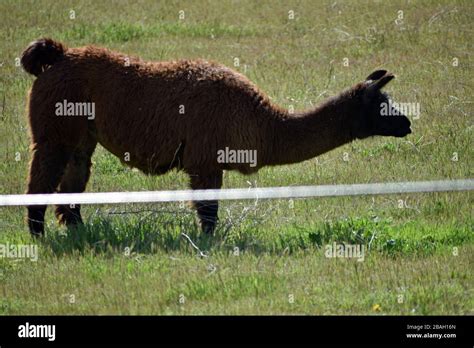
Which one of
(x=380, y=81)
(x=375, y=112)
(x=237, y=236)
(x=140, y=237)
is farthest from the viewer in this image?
(x=375, y=112)

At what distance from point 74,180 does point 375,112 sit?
3180 mm

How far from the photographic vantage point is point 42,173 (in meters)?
10.8

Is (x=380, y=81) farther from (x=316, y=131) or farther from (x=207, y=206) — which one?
(x=207, y=206)

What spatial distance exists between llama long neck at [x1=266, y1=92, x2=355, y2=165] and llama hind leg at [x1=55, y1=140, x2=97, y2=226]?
192 centimetres

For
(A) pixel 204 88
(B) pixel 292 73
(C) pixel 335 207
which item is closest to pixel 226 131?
(A) pixel 204 88

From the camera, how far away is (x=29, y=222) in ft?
35.6

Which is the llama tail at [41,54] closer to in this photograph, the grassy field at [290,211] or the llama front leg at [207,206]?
the grassy field at [290,211]

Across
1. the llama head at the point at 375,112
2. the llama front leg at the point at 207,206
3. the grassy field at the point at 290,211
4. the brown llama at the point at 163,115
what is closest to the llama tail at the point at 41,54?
the brown llama at the point at 163,115

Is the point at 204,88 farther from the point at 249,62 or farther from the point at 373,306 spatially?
the point at 249,62

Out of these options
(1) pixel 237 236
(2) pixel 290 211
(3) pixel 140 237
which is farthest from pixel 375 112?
(3) pixel 140 237

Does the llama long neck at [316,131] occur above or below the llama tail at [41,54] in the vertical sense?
below

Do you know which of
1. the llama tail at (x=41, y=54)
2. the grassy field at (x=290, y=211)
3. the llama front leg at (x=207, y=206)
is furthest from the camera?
the llama tail at (x=41, y=54)

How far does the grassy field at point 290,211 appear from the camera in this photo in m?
8.80

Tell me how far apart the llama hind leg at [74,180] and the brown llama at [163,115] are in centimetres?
24
